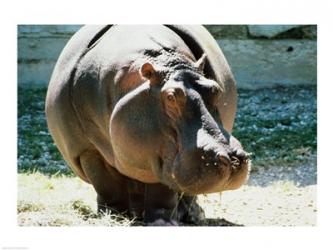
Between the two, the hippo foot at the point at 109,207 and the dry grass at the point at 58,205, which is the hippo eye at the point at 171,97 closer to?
the dry grass at the point at 58,205

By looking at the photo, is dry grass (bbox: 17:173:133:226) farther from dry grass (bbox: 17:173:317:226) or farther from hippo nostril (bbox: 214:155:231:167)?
hippo nostril (bbox: 214:155:231:167)

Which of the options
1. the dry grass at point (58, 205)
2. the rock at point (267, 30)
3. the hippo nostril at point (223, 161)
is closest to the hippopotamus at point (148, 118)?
the hippo nostril at point (223, 161)

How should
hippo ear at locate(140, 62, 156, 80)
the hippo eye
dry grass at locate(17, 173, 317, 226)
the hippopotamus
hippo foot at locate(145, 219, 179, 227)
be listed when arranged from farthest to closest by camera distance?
dry grass at locate(17, 173, 317, 226), hippo foot at locate(145, 219, 179, 227), hippo ear at locate(140, 62, 156, 80), the hippo eye, the hippopotamus

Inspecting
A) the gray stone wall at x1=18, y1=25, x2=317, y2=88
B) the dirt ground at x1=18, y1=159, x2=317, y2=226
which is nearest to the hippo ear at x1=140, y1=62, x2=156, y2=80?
the dirt ground at x1=18, y1=159, x2=317, y2=226

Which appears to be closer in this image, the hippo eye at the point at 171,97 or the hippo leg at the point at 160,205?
the hippo eye at the point at 171,97

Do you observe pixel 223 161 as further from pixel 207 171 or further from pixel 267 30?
pixel 267 30

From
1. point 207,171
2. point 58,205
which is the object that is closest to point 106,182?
point 58,205

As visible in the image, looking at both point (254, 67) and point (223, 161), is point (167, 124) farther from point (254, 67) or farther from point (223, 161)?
point (254, 67)

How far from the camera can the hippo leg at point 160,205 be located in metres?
4.49

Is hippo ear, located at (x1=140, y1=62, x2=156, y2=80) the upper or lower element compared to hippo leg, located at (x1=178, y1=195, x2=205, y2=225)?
upper

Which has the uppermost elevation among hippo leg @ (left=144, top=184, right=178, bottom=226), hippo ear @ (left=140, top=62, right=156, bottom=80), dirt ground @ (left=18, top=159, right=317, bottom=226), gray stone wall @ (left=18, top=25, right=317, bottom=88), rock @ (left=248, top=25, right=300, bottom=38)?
hippo ear @ (left=140, top=62, right=156, bottom=80)

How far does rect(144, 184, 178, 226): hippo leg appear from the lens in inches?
177

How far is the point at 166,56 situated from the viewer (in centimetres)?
432

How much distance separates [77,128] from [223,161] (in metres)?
1.26
